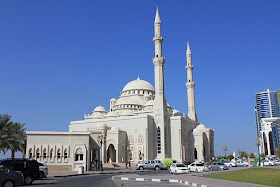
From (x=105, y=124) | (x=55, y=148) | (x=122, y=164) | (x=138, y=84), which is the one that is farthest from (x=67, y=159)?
(x=138, y=84)

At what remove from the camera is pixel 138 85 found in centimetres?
6856

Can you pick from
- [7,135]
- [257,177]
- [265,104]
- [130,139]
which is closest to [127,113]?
[130,139]

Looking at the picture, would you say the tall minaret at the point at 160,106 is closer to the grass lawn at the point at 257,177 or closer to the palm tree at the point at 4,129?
the palm tree at the point at 4,129

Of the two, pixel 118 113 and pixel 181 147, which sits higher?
pixel 118 113

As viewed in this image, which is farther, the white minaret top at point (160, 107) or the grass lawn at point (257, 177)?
the white minaret top at point (160, 107)

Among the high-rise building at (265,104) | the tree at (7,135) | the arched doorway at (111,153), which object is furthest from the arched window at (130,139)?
the high-rise building at (265,104)

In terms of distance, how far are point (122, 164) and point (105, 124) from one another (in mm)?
8394

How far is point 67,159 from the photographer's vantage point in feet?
119

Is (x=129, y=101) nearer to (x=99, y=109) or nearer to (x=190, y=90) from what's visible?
(x=99, y=109)

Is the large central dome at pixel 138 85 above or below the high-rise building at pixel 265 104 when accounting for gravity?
below

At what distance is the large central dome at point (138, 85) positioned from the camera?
224 ft

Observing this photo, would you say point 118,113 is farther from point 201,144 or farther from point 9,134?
point 9,134

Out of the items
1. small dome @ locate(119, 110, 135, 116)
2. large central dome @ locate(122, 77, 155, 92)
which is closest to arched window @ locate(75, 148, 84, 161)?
small dome @ locate(119, 110, 135, 116)

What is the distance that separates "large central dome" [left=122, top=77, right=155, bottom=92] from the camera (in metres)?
68.2
